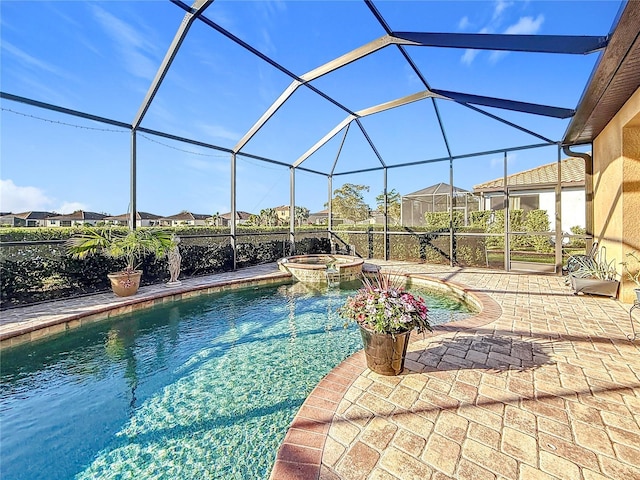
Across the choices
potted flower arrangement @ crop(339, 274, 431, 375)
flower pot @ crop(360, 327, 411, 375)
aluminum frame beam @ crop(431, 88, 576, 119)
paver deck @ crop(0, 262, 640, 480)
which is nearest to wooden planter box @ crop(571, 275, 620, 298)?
paver deck @ crop(0, 262, 640, 480)

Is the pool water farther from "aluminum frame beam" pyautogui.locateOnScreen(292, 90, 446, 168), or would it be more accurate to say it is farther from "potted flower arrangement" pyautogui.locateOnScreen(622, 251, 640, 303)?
"aluminum frame beam" pyautogui.locateOnScreen(292, 90, 446, 168)

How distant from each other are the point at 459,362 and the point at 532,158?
8.07 m

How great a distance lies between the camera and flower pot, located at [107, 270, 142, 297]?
5.88 m

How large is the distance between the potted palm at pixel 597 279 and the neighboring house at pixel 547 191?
17.7 ft

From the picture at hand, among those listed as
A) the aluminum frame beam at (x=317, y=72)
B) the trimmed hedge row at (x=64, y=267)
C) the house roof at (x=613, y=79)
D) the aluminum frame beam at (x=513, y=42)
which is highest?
the aluminum frame beam at (x=317, y=72)

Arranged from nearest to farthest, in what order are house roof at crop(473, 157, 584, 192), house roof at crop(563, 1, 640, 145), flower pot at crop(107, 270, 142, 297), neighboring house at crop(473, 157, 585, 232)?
house roof at crop(563, 1, 640, 145)
flower pot at crop(107, 270, 142, 297)
house roof at crop(473, 157, 584, 192)
neighboring house at crop(473, 157, 585, 232)

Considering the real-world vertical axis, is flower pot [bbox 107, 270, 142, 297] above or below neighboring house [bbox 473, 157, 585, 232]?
below

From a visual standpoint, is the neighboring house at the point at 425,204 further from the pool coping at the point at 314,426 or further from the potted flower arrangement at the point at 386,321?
the potted flower arrangement at the point at 386,321

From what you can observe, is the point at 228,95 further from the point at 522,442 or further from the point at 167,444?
the point at 522,442

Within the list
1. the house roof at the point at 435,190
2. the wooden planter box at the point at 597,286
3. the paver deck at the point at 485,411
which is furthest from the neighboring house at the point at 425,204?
the paver deck at the point at 485,411

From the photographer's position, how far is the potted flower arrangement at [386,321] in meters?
2.63

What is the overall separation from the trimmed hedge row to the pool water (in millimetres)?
1797

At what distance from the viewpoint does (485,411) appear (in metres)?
2.24

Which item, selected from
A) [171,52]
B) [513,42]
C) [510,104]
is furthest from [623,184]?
[171,52]
